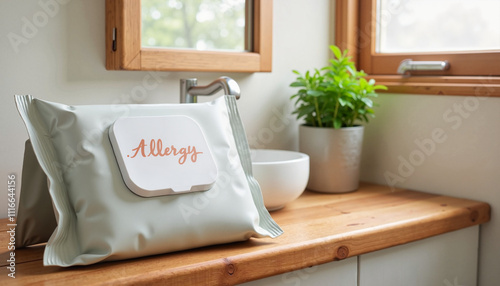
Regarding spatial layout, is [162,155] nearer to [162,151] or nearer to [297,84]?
[162,151]

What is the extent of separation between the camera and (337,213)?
1.27m

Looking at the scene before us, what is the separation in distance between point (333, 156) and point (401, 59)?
0.38 meters

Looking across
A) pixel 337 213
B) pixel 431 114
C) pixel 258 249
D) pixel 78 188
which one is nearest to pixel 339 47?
pixel 431 114

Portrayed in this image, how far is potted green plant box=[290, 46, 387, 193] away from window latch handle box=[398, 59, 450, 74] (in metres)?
0.11

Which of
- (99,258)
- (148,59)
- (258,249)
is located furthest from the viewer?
(148,59)

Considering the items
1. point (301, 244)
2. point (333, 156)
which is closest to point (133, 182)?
point (301, 244)

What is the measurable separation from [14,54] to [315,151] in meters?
0.77

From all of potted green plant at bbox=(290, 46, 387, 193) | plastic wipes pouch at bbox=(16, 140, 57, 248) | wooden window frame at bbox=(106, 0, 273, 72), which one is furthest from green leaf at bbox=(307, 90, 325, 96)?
plastic wipes pouch at bbox=(16, 140, 57, 248)

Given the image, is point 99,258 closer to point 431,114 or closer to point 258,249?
point 258,249

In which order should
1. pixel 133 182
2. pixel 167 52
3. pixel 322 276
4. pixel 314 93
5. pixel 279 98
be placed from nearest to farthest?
pixel 133 182 < pixel 322 276 < pixel 167 52 < pixel 314 93 < pixel 279 98

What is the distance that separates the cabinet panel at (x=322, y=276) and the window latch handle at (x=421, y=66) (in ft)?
2.11

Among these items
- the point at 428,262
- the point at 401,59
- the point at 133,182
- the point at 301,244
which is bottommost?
the point at 428,262

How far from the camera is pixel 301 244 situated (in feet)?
3.34

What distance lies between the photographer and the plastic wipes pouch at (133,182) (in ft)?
2.96
